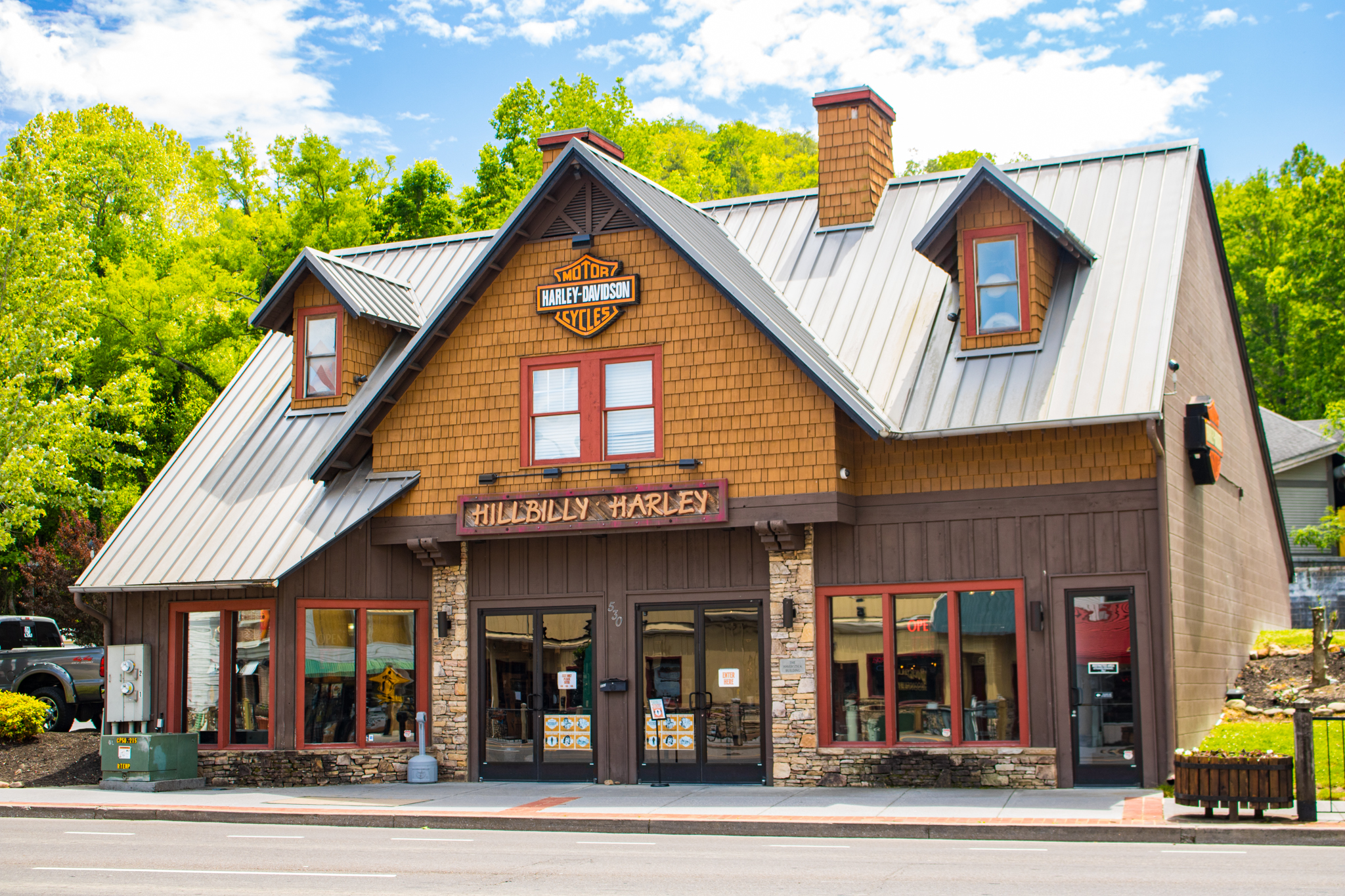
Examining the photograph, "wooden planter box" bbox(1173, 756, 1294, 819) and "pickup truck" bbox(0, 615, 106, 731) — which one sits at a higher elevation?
"pickup truck" bbox(0, 615, 106, 731)

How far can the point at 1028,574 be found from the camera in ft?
55.5

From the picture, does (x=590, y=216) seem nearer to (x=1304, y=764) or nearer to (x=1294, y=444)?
(x=1304, y=764)

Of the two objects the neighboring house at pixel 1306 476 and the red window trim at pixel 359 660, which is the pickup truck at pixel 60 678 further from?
→ the neighboring house at pixel 1306 476

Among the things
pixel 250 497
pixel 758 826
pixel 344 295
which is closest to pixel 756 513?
pixel 758 826

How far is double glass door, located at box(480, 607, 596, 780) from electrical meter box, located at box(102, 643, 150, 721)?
5.10 m

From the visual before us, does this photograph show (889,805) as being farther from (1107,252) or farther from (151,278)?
(151,278)

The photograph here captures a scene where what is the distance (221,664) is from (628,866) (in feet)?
33.8

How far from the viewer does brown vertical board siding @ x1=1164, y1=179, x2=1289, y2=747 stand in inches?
672

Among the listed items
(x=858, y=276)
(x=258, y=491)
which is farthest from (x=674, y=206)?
(x=258, y=491)

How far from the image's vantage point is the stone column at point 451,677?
19.6 m

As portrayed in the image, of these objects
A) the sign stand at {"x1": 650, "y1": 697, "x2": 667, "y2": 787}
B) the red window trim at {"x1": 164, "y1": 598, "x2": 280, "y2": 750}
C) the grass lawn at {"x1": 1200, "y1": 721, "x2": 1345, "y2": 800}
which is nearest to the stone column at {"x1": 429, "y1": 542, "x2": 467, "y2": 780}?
the red window trim at {"x1": 164, "y1": 598, "x2": 280, "y2": 750}

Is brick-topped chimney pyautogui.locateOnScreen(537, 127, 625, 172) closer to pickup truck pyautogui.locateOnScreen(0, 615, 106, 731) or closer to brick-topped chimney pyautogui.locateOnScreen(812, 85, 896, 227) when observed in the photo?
A: brick-topped chimney pyautogui.locateOnScreen(812, 85, 896, 227)

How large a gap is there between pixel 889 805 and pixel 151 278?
3085 centimetres

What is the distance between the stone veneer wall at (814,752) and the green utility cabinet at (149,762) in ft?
27.4
